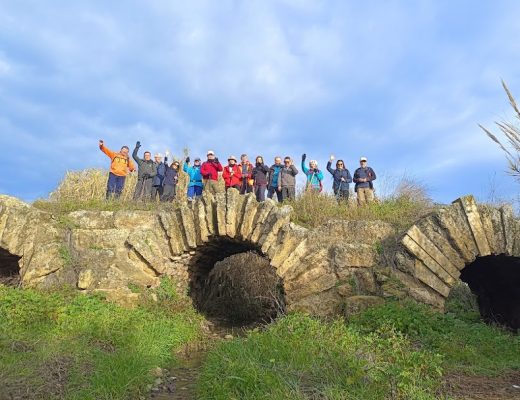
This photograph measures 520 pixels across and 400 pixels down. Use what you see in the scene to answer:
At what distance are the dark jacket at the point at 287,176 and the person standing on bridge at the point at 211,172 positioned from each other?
1398 mm

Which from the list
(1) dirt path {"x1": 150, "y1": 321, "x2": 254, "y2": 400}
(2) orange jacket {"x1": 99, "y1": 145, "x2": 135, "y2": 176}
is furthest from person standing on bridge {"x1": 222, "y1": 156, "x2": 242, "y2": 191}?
(1) dirt path {"x1": 150, "y1": 321, "x2": 254, "y2": 400}

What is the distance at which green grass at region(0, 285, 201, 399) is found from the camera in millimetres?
4969

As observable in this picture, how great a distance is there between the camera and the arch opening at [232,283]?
9.68m

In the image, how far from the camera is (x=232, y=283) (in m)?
12.2

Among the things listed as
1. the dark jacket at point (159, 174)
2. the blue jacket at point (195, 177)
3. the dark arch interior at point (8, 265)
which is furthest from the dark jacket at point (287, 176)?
the dark arch interior at point (8, 265)

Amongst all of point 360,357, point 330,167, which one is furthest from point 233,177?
point 360,357

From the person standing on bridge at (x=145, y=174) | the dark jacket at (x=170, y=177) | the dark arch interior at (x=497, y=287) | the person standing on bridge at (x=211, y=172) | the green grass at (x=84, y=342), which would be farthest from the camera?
the dark jacket at (x=170, y=177)

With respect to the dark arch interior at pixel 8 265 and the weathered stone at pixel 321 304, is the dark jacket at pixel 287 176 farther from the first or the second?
the dark arch interior at pixel 8 265

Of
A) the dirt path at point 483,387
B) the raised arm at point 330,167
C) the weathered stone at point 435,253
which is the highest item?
the raised arm at point 330,167

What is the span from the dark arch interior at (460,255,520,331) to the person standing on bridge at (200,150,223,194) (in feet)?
18.3

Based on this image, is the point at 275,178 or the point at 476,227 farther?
the point at 275,178

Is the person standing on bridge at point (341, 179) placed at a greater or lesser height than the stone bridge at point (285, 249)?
greater

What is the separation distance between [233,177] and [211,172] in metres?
0.51

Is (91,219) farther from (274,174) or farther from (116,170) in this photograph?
(274,174)
